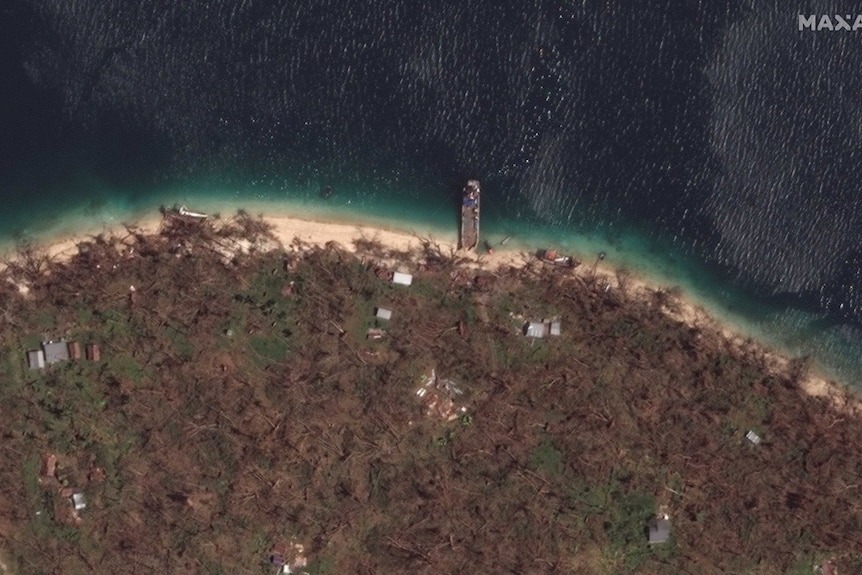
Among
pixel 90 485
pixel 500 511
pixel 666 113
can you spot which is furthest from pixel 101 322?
pixel 666 113

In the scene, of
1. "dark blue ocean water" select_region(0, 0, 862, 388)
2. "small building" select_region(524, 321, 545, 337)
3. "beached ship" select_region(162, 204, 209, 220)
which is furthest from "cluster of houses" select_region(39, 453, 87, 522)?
"small building" select_region(524, 321, 545, 337)

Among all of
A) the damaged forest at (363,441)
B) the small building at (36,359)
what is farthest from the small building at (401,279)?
the small building at (36,359)

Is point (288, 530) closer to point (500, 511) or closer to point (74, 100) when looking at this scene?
point (500, 511)

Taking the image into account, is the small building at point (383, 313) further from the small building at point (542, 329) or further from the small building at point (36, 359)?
the small building at point (36, 359)

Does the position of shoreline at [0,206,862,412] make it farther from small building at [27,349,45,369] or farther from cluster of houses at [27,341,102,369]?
small building at [27,349,45,369]

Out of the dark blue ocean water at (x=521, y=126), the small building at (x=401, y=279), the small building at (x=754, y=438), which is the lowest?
the small building at (x=754, y=438)

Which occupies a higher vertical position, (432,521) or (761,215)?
(761,215)

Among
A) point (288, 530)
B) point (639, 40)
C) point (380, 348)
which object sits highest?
point (639, 40)
